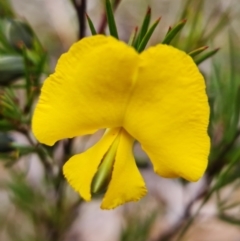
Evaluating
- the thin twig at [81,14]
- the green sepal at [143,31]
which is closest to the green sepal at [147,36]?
the green sepal at [143,31]

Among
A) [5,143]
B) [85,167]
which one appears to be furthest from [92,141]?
[85,167]

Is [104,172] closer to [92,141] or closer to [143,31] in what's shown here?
[143,31]

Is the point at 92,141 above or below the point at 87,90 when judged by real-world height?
below

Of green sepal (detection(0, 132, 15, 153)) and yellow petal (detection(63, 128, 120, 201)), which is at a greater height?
yellow petal (detection(63, 128, 120, 201))

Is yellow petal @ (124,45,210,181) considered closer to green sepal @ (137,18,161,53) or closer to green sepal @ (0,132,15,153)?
green sepal @ (137,18,161,53)

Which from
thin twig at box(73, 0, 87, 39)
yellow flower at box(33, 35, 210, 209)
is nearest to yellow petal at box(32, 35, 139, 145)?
yellow flower at box(33, 35, 210, 209)

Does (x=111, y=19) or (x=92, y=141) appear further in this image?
(x=92, y=141)

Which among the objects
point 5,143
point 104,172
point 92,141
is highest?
point 104,172
